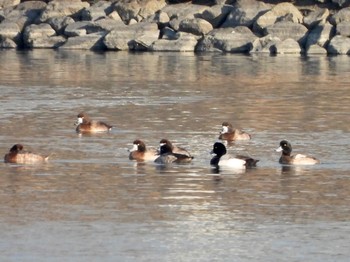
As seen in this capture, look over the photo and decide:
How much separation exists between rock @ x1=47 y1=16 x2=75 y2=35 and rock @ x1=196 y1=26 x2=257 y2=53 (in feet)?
17.3

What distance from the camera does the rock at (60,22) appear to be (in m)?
46.8

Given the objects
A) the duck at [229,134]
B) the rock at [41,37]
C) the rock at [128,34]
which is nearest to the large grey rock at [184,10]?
the rock at [128,34]

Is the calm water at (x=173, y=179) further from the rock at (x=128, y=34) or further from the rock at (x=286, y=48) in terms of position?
the rock at (x=128, y=34)

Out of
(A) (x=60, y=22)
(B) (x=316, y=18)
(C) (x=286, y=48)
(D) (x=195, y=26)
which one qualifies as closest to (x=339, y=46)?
(C) (x=286, y=48)

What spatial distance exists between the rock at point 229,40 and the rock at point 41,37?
5297 mm

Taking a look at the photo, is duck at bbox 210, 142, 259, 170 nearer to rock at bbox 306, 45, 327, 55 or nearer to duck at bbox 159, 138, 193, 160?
duck at bbox 159, 138, 193, 160

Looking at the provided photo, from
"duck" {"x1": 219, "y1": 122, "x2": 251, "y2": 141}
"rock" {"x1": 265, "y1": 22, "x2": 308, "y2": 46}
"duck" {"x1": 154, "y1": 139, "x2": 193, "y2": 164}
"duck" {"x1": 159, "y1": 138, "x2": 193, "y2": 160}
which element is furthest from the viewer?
"rock" {"x1": 265, "y1": 22, "x2": 308, "y2": 46}

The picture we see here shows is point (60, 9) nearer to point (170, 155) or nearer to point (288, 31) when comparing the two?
point (288, 31)

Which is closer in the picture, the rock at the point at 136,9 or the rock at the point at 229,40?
the rock at the point at 229,40

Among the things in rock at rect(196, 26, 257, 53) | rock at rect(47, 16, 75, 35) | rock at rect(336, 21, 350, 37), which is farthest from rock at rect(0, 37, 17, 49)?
rock at rect(336, 21, 350, 37)

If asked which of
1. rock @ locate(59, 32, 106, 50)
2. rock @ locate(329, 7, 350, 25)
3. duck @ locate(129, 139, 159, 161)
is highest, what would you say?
duck @ locate(129, 139, 159, 161)

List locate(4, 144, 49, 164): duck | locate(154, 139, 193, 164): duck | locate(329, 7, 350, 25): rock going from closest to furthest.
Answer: locate(4, 144, 49, 164): duck → locate(154, 139, 193, 164): duck → locate(329, 7, 350, 25): rock

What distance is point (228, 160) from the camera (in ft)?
56.2

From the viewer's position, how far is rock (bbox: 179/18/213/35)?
4412 cm
